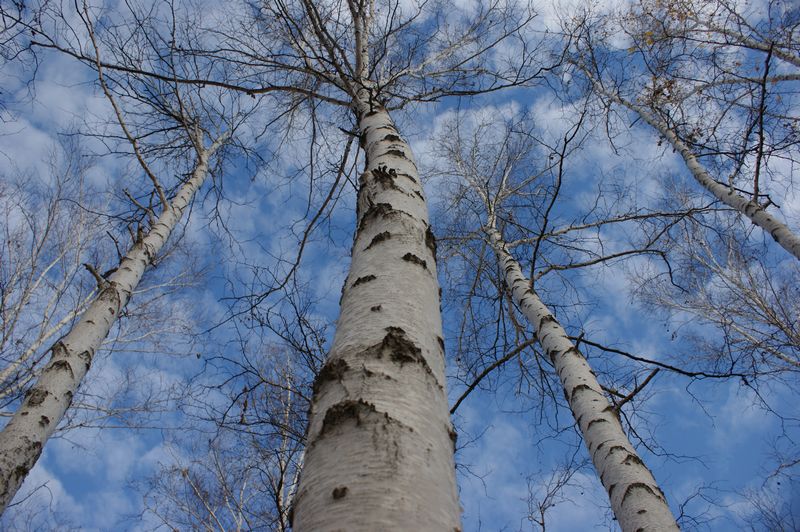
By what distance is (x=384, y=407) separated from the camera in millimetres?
798

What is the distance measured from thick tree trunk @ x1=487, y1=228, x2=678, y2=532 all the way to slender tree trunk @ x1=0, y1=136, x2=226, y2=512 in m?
2.98

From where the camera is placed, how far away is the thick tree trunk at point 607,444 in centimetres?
205

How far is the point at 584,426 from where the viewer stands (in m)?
2.60

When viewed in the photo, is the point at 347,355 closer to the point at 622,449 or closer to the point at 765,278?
the point at 622,449

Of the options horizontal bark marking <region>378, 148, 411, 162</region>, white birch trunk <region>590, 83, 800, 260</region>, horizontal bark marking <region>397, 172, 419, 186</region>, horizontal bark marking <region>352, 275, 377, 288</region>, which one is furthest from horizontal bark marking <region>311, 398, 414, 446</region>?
white birch trunk <region>590, 83, 800, 260</region>

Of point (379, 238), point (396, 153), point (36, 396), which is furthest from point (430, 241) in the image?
point (36, 396)

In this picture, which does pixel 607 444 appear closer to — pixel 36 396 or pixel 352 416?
pixel 352 416

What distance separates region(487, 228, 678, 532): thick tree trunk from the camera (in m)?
2.05

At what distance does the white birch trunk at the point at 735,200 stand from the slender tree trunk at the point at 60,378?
4.59 meters

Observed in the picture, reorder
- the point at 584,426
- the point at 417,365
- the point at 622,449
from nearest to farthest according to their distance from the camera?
the point at 417,365
the point at 622,449
the point at 584,426

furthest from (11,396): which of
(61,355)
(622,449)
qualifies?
(622,449)

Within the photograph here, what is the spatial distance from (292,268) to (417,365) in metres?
2.40

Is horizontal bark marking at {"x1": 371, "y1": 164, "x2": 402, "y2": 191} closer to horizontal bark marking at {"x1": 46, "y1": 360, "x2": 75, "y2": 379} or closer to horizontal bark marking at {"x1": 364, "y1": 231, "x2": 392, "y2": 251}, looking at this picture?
horizontal bark marking at {"x1": 364, "y1": 231, "x2": 392, "y2": 251}

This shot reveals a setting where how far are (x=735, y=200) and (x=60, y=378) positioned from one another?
6155 mm
